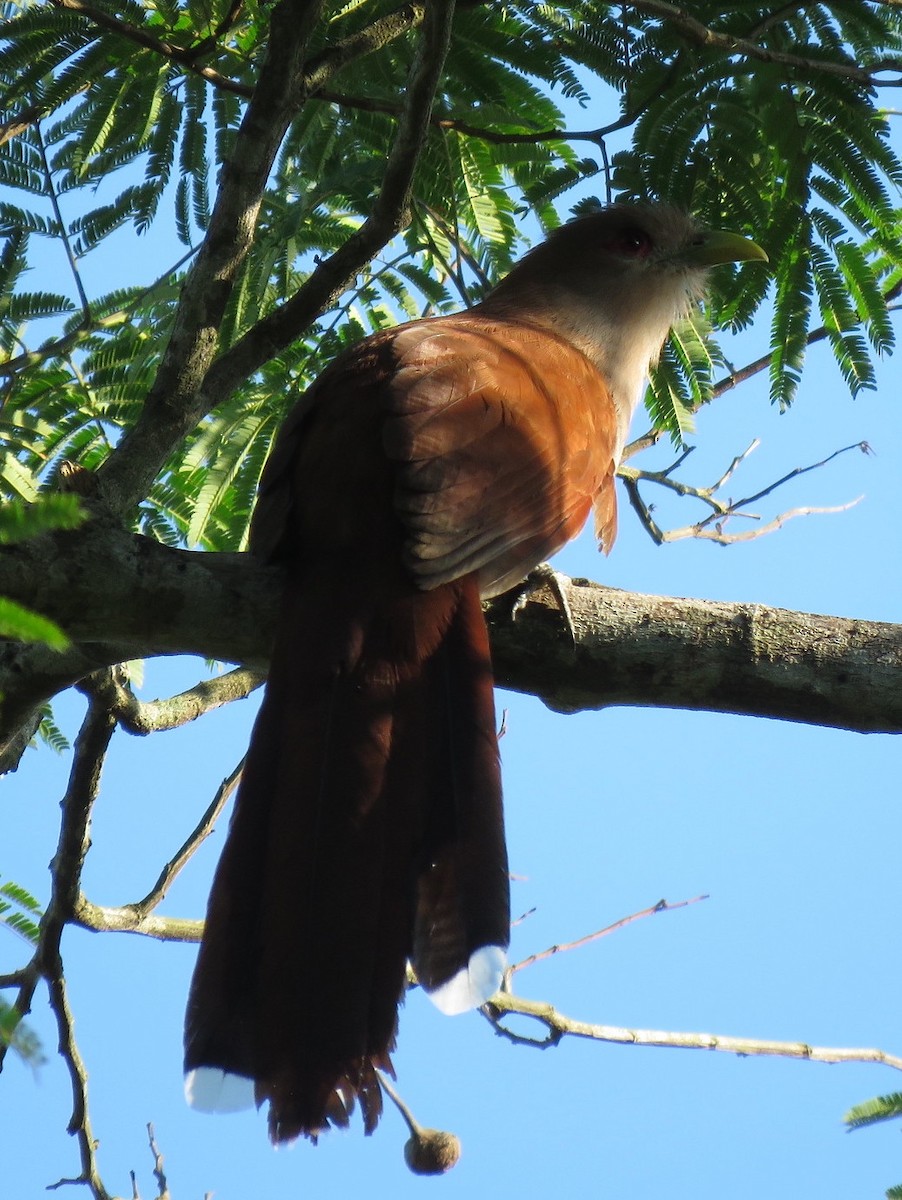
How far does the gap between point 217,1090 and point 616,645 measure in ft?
4.15

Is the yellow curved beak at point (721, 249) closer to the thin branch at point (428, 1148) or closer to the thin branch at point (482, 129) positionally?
the thin branch at point (482, 129)

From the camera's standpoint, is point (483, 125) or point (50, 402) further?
point (50, 402)

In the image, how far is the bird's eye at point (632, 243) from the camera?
4.73 metres

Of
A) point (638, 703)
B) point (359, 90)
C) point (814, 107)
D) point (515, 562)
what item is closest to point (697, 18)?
point (814, 107)

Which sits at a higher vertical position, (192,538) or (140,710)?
(192,538)

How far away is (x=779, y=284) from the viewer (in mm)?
4152

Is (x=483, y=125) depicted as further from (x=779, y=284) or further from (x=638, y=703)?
(x=638, y=703)

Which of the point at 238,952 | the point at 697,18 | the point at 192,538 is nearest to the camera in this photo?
the point at 238,952

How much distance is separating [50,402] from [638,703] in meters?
2.38

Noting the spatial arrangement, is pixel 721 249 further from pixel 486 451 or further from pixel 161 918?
pixel 161 918

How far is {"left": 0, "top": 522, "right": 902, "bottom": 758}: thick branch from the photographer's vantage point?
2.82m

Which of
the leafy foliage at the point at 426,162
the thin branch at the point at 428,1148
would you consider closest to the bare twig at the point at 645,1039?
the thin branch at the point at 428,1148

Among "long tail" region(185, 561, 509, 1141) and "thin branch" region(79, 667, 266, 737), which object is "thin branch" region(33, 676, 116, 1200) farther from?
"long tail" region(185, 561, 509, 1141)

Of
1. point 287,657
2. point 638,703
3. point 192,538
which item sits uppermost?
point 192,538
